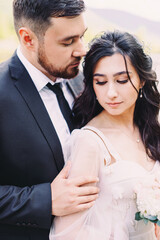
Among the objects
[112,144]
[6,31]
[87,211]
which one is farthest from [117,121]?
[6,31]

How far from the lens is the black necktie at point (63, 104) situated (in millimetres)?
1997

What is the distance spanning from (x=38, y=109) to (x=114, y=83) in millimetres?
480

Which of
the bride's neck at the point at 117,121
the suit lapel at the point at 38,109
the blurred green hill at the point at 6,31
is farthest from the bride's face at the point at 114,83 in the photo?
the blurred green hill at the point at 6,31

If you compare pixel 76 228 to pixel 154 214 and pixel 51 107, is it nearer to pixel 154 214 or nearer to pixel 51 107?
pixel 154 214

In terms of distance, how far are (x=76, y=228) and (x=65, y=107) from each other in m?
0.82

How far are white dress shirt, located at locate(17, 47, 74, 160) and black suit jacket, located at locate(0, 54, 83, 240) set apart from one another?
69 mm

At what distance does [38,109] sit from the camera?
5.74 ft

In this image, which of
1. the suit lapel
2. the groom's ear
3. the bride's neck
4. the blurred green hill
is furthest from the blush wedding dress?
the blurred green hill

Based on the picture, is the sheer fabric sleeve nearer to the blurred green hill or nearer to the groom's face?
the groom's face

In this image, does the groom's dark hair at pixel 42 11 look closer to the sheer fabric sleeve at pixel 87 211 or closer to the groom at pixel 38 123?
the groom at pixel 38 123

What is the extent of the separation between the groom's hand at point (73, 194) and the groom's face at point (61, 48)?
0.70 meters

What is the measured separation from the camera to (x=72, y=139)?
1.77 meters

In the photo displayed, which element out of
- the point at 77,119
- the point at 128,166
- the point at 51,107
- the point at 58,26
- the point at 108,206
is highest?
the point at 58,26

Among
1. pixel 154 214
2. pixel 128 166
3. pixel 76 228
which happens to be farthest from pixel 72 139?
pixel 154 214
